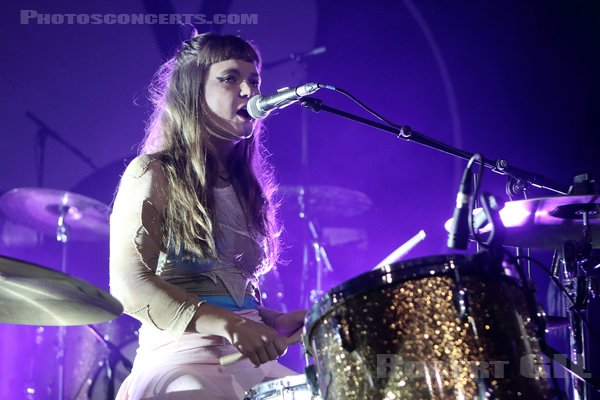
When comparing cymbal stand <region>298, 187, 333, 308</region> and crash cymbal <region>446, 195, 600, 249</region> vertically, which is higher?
cymbal stand <region>298, 187, 333, 308</region>

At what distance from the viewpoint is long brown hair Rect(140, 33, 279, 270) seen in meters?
2.13

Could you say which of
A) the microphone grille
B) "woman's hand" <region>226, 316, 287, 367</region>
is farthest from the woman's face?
"woman's hand" <region>226, 316, 287, 367</region>

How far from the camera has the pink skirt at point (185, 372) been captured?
178cm

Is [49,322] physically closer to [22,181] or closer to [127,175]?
[127,175]

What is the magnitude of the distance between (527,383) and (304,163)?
3099 millimetres

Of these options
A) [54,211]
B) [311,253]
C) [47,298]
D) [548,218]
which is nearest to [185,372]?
[47,298]

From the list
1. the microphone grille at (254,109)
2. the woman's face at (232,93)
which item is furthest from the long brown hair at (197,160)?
the microphone grille at (254,109)

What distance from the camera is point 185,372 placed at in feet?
5.94

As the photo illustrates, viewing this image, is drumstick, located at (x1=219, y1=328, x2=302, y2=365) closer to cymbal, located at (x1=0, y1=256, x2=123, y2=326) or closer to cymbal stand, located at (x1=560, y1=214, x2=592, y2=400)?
cymbal, located at (x1=0, y1=256, x2=123, y2=326)

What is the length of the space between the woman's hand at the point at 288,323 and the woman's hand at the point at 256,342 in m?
0.41

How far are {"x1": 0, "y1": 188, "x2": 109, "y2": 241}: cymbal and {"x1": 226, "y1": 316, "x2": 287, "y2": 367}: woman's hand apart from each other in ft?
7.11

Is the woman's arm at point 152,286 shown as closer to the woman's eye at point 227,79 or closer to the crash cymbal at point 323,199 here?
the woman's eye at point 227,79

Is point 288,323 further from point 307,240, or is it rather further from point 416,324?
point 307,240

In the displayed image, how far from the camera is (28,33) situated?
4.04 metres
